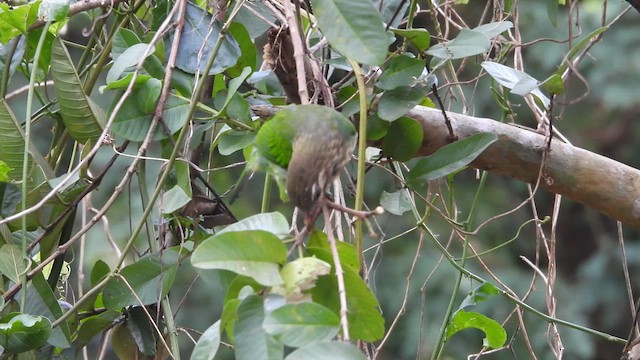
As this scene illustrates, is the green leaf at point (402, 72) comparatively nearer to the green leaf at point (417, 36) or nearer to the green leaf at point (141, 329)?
the green leaf at point (417, 36)

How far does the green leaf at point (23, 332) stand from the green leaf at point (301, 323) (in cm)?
31

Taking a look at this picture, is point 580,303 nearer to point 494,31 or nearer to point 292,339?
point 494,31

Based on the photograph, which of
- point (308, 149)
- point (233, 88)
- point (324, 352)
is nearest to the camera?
point (324, 352)

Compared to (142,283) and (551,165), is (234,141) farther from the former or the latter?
(551,165)

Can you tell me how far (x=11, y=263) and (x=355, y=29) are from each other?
406mm

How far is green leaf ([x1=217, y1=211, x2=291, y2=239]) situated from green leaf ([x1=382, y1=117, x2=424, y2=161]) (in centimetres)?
28

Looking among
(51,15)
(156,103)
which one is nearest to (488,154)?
(156,103)

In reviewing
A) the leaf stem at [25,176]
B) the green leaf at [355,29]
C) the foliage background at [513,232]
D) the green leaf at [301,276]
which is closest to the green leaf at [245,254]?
the green leaf at [301,276]

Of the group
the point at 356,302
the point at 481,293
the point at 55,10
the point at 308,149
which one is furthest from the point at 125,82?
the point at 481,293

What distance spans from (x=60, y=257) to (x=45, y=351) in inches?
3.9

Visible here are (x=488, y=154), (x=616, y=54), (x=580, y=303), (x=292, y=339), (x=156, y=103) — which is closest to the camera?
(x=292, y=339)

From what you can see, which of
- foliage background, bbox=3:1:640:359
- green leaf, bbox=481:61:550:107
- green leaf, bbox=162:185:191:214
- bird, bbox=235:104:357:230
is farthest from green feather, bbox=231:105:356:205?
foliage background, bbox=3:1:640:359

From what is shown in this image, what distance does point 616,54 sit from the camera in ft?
9.37

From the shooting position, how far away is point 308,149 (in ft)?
2.06
